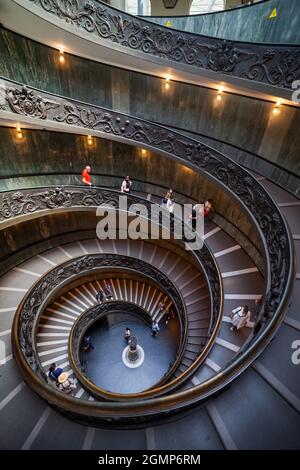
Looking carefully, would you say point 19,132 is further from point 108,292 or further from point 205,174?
point 108,292

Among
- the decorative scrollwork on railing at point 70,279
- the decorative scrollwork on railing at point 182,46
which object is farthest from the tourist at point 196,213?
the decorative scrollwork on railing at point 182,46

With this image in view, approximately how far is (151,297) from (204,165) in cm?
836

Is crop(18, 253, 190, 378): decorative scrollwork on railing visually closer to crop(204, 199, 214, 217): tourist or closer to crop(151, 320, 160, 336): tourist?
crop(151, 320, 160, 336): tourist

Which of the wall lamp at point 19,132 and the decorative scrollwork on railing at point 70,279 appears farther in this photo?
the wall lamp at point 19,132

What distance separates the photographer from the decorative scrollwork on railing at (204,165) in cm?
548

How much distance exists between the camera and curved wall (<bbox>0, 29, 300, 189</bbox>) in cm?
883

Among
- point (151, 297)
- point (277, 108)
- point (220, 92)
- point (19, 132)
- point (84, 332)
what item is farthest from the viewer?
point (151, 297)

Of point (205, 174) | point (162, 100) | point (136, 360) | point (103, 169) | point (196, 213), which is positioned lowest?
point (136, 360)

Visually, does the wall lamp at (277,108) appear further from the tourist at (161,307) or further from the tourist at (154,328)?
the tourist at (154,328)

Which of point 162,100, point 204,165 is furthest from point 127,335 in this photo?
point 162,100

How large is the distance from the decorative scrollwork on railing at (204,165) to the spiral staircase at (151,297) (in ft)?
0.16

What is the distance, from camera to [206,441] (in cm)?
346

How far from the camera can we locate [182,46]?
8820mm
